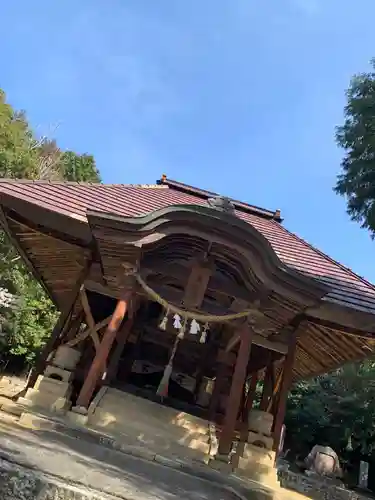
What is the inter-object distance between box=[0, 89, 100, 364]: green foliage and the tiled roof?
10.6 meters

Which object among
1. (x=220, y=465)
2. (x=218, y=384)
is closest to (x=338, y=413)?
(x=218, y=384)

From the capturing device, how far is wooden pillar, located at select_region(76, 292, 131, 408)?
5.84 m

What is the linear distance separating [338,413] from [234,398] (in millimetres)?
18089

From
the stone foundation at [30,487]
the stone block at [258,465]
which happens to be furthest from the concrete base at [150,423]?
the stone foundation at [30,487]

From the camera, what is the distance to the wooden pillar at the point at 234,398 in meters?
5.65

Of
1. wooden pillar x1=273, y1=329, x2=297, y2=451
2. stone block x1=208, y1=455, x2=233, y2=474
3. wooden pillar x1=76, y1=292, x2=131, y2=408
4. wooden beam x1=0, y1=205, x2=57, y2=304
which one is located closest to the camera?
stone block x1=208, y1=455, x2=233, y2=474

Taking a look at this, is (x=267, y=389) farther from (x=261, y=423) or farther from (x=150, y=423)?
(x=150, y=423)

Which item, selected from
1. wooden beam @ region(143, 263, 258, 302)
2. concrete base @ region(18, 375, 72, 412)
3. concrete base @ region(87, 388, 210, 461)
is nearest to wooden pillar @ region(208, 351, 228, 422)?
concrete base @ region(87, 388, 210, 461)

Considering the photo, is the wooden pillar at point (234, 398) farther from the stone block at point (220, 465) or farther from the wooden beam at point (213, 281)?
the wooden beam at point (213, 281)

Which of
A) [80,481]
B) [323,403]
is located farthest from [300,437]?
[80,481]

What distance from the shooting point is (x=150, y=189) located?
11.7 m

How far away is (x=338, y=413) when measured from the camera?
2150cm

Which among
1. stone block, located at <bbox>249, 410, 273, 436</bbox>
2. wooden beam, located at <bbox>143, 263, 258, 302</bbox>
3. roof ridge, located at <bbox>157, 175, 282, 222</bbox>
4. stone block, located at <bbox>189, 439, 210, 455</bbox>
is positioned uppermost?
roof ridge, located at <bbox>157, 175, 282, 222</bbox>

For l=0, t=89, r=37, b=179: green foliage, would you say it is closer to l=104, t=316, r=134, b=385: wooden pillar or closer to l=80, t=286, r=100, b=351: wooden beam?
l=104, t=316, r=134, b=385: wooden pillar
